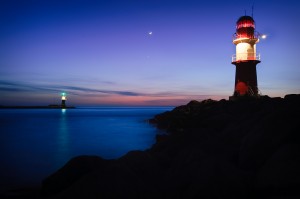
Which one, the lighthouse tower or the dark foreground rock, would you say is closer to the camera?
the dark foreground rock

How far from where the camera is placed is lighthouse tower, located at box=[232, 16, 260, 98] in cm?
2194

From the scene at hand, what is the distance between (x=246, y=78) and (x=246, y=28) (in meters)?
4.60

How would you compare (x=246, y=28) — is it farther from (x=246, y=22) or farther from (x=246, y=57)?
(x=246, y=57)

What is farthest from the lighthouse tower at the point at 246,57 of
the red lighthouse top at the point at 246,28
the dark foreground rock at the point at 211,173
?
the dark foreground rock at the point at 211,173

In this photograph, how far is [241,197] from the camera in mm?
4562

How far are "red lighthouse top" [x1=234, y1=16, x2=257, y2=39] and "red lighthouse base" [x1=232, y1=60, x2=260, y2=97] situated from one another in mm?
2436

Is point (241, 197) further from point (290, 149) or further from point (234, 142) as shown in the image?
point (234, 142)

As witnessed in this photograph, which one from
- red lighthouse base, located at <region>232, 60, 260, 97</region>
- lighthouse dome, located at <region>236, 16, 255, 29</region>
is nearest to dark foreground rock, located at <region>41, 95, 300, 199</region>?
red lighthouse base, located at <region>232, 60, 260, 97</region>

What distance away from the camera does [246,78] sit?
2219 centimetres

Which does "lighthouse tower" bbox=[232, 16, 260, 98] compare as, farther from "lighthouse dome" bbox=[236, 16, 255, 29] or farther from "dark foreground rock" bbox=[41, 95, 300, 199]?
"dark foreground rock" bbox=[41, 95, 300, 199]

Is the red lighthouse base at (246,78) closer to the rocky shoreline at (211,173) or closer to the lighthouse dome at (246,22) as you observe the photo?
the lighthouse dome at (246,22)

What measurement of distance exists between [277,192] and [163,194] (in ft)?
7.30

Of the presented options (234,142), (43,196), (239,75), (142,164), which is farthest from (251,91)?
(43,196)

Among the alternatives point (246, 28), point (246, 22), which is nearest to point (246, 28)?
point (246, 28)
